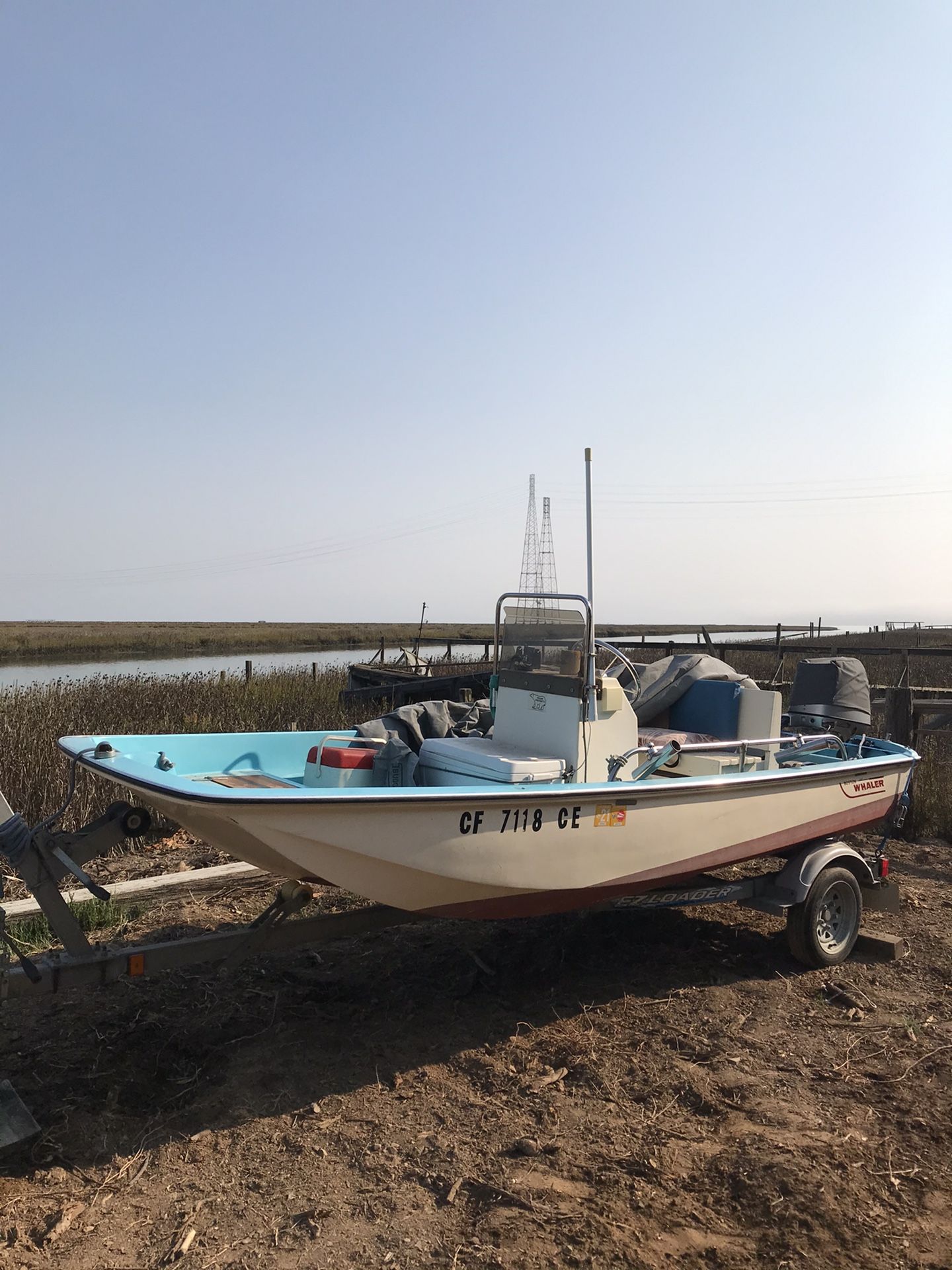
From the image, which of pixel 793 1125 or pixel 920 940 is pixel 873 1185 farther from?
pixel 920 940

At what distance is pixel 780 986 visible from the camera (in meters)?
4.68

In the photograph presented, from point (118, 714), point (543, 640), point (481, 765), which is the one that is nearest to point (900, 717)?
point (543, 640)

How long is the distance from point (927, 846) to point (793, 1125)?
496cm

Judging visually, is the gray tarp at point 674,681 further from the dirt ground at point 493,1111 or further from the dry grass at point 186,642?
the dry grass at point 186,642

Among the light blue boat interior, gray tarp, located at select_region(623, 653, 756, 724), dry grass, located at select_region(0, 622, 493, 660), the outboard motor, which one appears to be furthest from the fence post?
dry grass, located at select_region(0, 622, 493, 660)

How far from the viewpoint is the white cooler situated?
13.6 feet

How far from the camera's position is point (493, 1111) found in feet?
11.4

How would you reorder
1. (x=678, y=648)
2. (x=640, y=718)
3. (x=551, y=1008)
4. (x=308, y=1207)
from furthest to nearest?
(x=678, y=648)
(x=640, y=718)
(x=551, y=1008)
(x=308, y=1207)

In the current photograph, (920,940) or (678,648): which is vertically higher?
(678,648)

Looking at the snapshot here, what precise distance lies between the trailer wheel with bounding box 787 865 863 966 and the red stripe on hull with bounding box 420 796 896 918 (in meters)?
0.26

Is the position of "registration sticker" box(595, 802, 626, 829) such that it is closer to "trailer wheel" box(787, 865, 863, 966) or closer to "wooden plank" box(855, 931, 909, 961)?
"trailer wheel" box(787, 865, 863, 966)

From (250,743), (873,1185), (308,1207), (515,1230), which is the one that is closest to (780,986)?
(873,1185)

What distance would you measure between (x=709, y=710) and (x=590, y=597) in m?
1.68

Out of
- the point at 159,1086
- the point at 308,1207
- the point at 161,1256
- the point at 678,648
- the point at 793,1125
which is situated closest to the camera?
the point at 161,1256
